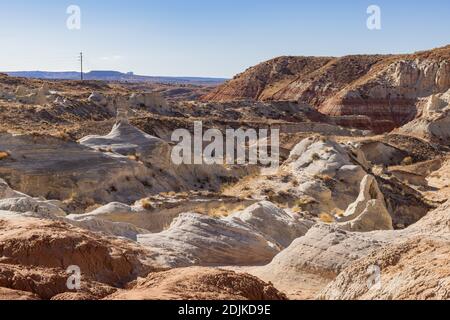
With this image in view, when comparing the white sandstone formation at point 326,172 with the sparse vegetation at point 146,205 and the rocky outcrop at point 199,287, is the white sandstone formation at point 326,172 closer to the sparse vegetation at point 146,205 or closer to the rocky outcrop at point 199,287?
the sparse vegetation at point 146,205

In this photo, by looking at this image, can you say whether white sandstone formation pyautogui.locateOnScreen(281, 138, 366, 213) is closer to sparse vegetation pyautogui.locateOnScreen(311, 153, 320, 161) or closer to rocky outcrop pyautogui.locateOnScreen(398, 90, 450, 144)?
sparse vegetation pyautogui.locateOnScreen(311, 153, 320, 161)

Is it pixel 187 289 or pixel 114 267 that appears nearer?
pixel 187 289

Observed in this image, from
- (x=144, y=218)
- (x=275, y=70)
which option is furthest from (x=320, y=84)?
(x=144, y=218)

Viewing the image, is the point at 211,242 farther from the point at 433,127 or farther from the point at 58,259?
the point at 433,127

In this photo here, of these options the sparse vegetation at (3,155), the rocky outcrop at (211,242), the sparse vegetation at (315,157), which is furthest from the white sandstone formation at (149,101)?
the rocky outcrop at (211,242)

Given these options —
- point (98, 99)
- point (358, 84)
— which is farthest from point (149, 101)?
point (358, 84)
